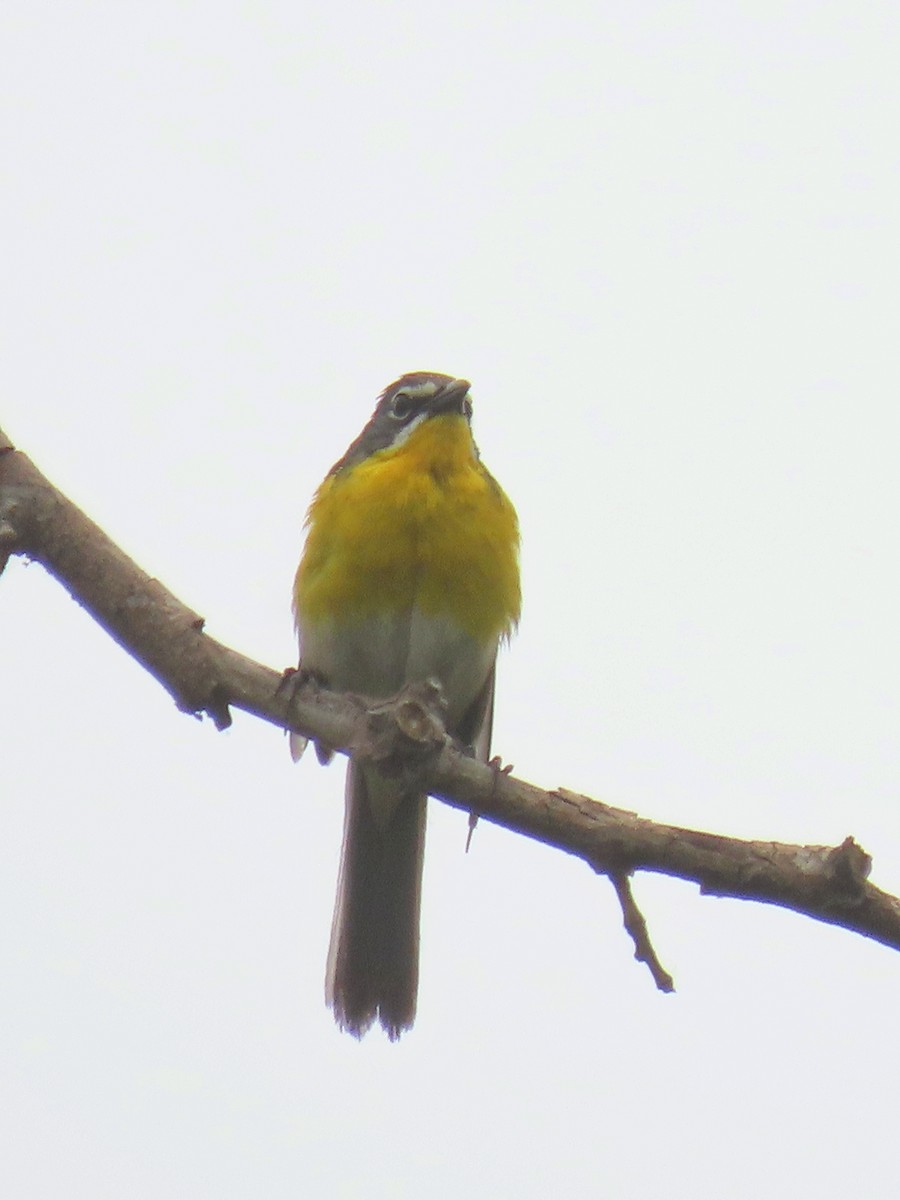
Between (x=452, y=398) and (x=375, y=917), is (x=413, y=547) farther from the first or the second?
(x=375, y=917)

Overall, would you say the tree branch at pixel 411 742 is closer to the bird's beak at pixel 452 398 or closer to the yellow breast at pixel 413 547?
the yellow breast at pixel 413 547

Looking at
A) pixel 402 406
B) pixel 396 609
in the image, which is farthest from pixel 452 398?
pixel 396 609

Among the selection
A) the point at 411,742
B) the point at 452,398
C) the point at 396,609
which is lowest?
the point at 411,742

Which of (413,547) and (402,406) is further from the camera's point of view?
(402,406)

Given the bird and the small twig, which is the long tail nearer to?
the bird

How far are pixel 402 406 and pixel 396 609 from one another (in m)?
1.34

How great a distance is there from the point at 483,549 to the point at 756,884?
9.36ft

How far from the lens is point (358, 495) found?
6914mm

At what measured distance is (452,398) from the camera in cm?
746

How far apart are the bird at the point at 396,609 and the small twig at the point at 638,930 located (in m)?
2.00

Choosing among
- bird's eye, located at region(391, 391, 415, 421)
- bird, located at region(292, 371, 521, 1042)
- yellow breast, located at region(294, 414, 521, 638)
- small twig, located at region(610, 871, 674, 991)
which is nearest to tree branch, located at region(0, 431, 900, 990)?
small twig, located at region(610, 871, 674, 991)

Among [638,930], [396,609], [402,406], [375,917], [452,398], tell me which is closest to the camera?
[638,930]

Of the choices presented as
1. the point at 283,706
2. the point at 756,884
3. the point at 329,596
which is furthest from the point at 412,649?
the point at 756,884

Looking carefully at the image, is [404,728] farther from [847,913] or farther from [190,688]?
[847,913]
